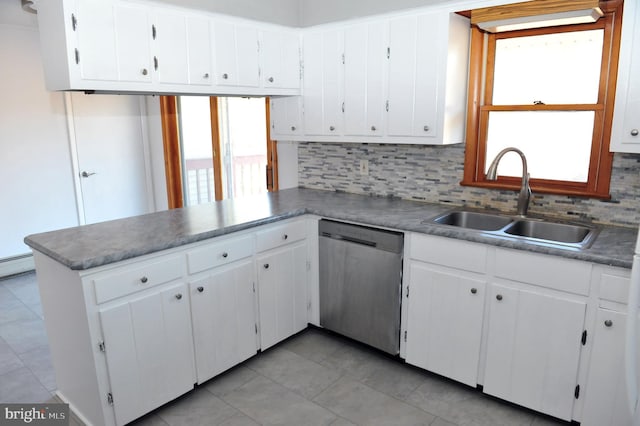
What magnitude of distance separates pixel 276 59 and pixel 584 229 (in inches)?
85.4

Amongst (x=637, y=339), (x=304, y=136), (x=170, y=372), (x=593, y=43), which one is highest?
(x=593, y=43)

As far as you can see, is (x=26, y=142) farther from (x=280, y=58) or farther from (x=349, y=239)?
(x=349, y=239)

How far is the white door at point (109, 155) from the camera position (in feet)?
15.3

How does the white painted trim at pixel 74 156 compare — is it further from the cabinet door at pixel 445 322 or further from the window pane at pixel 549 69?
the window pane at pixel 549 69

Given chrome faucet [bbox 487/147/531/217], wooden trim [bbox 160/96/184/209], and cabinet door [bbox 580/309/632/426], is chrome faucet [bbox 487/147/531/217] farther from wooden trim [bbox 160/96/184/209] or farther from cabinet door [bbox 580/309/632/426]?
wooden trim [bbox 160/96/184/209]

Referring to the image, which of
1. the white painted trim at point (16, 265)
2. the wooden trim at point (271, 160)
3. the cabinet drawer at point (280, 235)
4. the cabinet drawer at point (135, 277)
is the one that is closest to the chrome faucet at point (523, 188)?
the cabinet drawer at point (280, 235)

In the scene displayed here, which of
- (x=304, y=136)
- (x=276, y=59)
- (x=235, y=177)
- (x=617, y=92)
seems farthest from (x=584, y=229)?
(x=235, y=177)

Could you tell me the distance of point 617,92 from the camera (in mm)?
2074

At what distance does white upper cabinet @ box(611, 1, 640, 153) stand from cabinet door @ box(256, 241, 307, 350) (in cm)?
185

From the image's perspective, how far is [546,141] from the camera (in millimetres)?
2629

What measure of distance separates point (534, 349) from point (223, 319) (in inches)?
63.4

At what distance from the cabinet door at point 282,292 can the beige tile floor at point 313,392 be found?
128 millimetres

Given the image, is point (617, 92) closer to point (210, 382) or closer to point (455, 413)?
point (455, 413)

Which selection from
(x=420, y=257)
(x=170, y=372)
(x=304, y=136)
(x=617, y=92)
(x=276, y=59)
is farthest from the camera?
(x=304, y=136)
